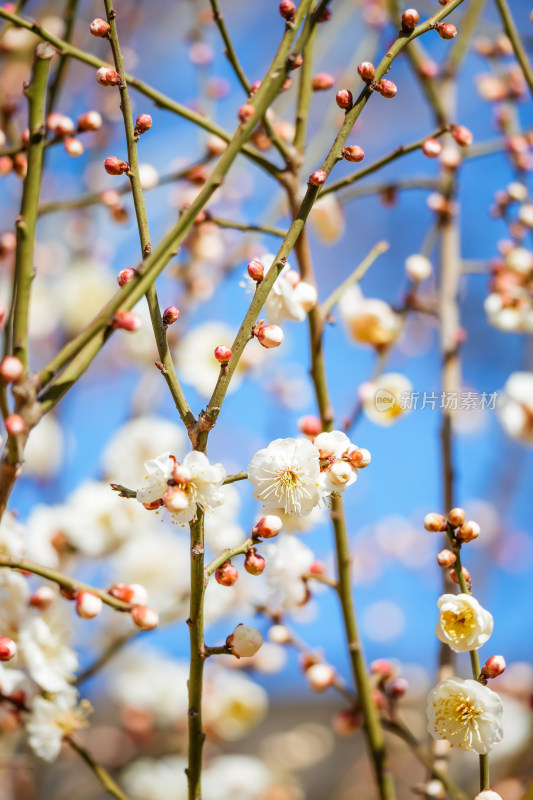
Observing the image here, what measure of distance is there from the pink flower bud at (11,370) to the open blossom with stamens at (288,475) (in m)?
0.25

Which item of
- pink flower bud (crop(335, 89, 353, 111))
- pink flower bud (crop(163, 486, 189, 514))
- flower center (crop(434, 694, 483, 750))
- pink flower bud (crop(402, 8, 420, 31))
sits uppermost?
pink flower bud (crop(402, 8, 420, 31))

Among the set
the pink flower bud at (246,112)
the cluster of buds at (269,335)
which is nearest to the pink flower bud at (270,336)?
the cluster of buds at (269,335)

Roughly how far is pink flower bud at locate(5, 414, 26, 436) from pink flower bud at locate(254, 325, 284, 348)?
0.94 feet

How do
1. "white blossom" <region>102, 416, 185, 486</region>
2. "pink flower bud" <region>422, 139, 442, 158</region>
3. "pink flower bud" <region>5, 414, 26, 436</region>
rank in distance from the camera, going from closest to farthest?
"pink flower bud" <region>5, 414, 26, 436</region>, "pink flower bud" <region>422, 139, 442, 158</region>, "white blossom" <region>102, 416, 185, 486</region>

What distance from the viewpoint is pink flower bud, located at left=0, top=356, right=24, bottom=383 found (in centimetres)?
64

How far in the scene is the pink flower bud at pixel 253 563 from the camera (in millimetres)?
745

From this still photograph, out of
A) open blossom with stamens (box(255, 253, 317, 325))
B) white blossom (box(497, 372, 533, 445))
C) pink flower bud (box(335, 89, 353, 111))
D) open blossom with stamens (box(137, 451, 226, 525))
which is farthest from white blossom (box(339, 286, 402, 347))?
open blossom with stamens (box(137, 451, 226, 525))

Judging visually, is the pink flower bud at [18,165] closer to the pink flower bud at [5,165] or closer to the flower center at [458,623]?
the pink flower bud at [5,165]

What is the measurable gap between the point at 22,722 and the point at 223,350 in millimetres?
762

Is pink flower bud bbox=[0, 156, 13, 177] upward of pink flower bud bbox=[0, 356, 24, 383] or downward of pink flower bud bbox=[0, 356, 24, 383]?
upward

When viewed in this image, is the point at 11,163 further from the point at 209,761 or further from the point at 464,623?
the point at 209,761

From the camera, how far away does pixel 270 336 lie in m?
0.81

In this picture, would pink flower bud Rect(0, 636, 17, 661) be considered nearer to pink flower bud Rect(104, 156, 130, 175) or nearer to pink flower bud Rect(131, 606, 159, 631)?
pink flower bud Rect(131, 606, 159, 631)

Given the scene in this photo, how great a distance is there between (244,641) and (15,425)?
13.6 inches
